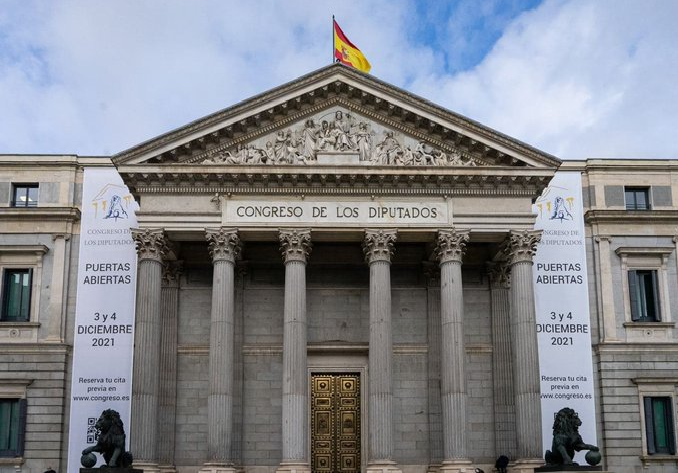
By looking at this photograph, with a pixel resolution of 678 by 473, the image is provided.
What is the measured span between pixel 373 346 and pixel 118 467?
1036 centimetres

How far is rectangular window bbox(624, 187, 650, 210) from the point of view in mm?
42969

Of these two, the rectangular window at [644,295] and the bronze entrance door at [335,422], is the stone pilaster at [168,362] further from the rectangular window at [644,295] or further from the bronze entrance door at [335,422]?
the rectangular window at [644,295]

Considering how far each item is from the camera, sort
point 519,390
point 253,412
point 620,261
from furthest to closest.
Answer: point 620,261
point 253,412
point 519,390

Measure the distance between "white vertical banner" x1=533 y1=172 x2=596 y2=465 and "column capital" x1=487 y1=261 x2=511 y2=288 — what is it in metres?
1.41

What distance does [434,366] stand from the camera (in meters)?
39.5

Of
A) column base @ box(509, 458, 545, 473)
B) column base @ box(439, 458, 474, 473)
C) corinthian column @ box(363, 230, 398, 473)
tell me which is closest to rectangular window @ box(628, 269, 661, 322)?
column base @ box(509, 458, 545, 473)

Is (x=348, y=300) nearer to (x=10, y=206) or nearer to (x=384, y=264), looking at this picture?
(x=384, y=264)

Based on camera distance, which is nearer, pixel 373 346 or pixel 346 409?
pixel 373 346

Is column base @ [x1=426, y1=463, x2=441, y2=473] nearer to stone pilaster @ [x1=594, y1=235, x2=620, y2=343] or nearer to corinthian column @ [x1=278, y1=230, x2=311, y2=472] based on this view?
corinthian column @ [x1=278, y1=230, x2=311, y2=472]

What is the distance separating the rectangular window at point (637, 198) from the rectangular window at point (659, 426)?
895 centimetres

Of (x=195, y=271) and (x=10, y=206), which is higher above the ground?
(x=10, y=206)

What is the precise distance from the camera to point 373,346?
115 feet

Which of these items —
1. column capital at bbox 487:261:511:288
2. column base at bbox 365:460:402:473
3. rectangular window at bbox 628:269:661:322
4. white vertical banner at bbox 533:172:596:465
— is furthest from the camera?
rectangular window at bbox 628:269:661:322

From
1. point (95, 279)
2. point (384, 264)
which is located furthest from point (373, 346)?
point (95, 279)
